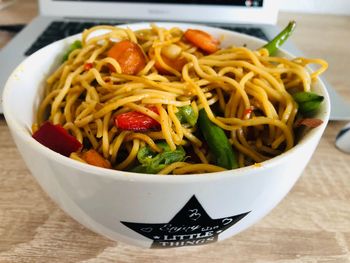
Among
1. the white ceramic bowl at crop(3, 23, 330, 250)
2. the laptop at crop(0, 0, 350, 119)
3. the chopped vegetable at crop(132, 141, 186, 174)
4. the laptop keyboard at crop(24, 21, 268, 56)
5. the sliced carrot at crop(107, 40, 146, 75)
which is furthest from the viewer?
the laptop at crop(0, 0, 350, 119)

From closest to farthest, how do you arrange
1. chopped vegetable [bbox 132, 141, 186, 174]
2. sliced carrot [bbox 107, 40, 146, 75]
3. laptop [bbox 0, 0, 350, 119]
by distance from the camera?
chopped vegetable [bbox 132, 141, 186, 174]
sliced carrot [bbox 107, 40, 146, 75]
laptop [bbox 0, 0, 350, 119]

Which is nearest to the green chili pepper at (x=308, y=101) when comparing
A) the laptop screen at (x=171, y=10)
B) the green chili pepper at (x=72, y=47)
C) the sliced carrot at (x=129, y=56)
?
the sliced carrot at (x=129, y=56)

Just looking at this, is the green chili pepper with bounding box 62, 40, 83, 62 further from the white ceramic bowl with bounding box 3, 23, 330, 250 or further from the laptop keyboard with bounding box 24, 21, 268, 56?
the laptop keyboard with bounding box 24, 21, 268, 56

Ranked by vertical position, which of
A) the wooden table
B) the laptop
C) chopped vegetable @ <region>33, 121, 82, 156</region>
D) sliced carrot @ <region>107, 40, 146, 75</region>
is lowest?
the laptop

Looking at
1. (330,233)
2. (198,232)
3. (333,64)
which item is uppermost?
(198,232)

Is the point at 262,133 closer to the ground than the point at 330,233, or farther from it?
farther from it

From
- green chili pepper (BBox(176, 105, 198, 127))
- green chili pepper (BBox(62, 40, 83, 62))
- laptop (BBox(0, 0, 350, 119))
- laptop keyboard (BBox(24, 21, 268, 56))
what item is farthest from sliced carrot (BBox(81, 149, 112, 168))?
laptop (BBox(0, 0, 350, 119))

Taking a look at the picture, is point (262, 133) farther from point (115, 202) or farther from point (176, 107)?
point (115, 202)

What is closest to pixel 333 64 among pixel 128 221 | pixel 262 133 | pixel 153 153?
pixel 262 133
